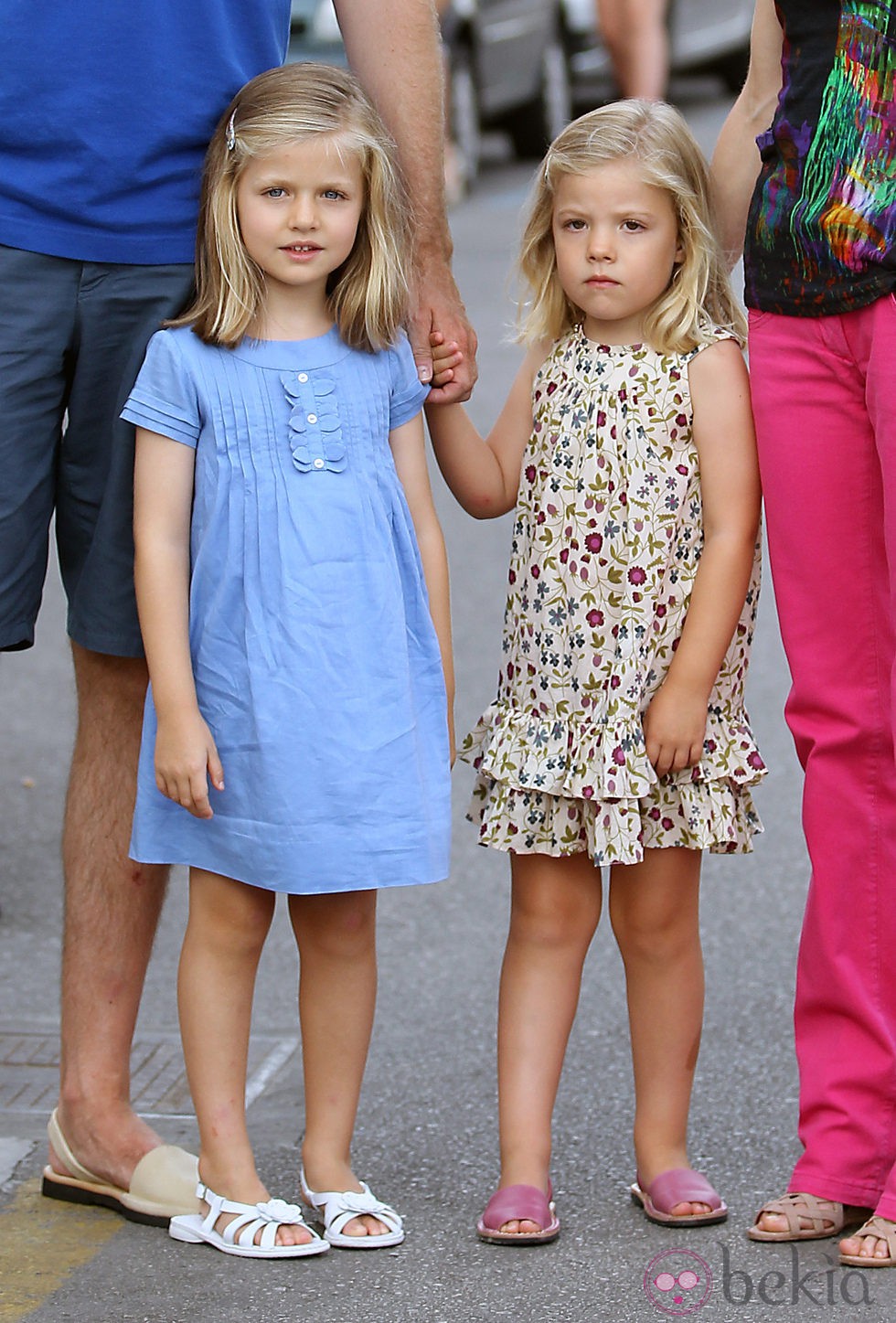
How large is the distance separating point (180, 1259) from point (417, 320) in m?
1.36

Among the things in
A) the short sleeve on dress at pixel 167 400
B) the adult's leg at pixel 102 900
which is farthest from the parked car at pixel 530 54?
the short sleeve on dress at pixel 167 400

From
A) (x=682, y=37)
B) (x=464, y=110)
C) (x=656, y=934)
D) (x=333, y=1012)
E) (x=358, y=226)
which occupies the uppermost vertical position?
(x=682, y=37)

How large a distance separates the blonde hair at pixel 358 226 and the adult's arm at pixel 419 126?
0.07 m

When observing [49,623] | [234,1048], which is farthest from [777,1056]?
[49,623]

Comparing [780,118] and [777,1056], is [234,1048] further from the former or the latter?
[780,118]

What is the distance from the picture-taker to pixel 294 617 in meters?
2.81

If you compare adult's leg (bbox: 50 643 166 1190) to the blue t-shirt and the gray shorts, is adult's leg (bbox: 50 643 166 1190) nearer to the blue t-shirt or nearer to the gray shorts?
the gray shorts

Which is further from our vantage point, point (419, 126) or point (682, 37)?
point (682, 37)

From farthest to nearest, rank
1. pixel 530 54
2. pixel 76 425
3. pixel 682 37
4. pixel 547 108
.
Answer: pixel 682 37 < pixel 547 108 < pixel 530 54 < pixel 76 425

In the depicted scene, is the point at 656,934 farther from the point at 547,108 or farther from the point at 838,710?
the point at 547,108

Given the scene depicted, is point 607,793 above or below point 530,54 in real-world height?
below

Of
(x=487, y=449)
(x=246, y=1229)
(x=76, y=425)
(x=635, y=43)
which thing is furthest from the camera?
(x=635, y=43)

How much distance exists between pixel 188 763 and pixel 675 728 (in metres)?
0.69

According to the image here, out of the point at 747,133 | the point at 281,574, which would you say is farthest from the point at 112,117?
the point at 747,133
